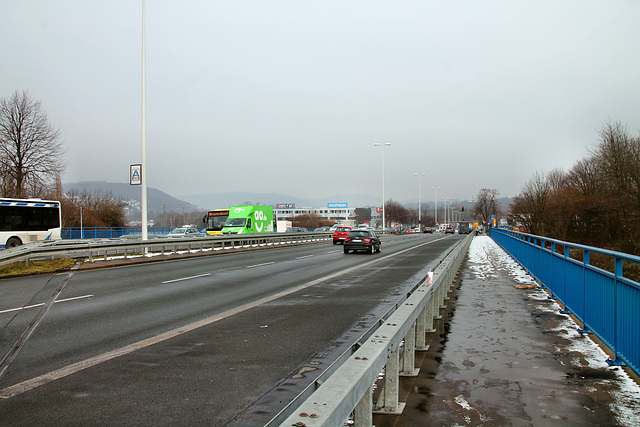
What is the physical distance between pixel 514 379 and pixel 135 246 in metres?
18.9

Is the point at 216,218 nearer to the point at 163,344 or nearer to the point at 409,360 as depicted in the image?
the point at 163,344

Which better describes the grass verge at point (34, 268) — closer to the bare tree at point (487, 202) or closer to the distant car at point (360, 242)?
the distant car at point (360, 242)

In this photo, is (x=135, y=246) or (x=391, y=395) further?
(x=135, y=246)

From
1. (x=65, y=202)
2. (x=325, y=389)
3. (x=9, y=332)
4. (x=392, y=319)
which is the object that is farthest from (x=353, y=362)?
(x=65, y=202)

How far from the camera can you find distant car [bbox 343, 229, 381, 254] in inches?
1079

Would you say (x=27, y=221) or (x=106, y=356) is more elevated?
(x=27, y=221)

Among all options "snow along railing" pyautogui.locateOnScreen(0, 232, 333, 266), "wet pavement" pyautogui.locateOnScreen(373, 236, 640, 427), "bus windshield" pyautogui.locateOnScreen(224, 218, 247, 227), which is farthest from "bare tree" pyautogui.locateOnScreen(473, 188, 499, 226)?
"wet pavement" pyautogui.locateOnScreen(373, 236, 640, 427)

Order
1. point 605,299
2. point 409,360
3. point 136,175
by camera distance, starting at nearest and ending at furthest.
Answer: point 409,360, point 605,299, point 136,175

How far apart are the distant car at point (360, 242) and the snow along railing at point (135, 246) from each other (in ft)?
23.8

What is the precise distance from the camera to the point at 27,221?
2767cm

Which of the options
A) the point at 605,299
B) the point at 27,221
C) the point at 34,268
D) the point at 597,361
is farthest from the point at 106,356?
the point at 27,221

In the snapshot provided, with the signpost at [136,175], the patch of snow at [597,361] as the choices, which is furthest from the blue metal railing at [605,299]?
the signpost at [136,175]

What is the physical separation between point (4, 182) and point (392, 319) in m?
50.2

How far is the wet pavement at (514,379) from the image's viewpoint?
399 centimetres
